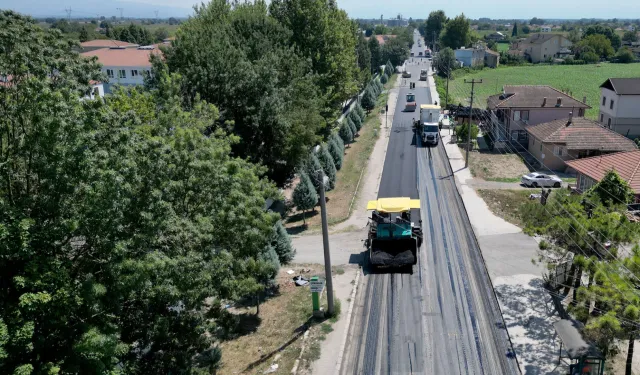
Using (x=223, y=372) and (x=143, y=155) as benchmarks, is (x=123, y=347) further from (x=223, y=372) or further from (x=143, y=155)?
(x=223, y=372)

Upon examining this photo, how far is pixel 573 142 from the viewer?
3794 centimetres

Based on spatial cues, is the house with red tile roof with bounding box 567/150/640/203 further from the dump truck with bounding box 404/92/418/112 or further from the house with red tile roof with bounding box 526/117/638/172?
the dump truck with bounding box 404/92/418/112

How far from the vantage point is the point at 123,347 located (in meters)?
11.1

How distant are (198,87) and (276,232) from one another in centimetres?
1173

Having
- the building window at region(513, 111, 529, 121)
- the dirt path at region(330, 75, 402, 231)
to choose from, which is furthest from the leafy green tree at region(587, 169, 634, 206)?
the building window at region(513, 111, 529, 121)

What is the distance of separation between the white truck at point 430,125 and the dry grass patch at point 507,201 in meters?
13.2

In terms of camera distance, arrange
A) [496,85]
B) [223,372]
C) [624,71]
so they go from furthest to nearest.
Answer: [624,71] < [496,85] < [223,372]

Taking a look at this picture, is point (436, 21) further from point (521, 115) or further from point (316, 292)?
point (316, 292)

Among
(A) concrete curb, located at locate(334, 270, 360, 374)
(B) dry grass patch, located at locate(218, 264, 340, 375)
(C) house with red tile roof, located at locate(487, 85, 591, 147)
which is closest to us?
(A) concrete curb, located at locate(334, 270, 360, 374)

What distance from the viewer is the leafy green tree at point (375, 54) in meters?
104

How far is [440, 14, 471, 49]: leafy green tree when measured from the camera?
441ft

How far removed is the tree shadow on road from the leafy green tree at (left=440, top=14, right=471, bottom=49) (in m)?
125

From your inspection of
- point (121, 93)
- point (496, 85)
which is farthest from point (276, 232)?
point (496, 85)

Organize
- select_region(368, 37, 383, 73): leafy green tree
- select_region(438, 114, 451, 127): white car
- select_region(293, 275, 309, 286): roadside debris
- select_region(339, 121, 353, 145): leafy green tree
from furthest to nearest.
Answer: select_region(368, 37, 383, 73): leafy green tree < select_region(438, 114, 451, 127): white car < select_region(339, 121, 353, 145): leafy green tree < select_region(293, 275, 309, 286): roadside debris
